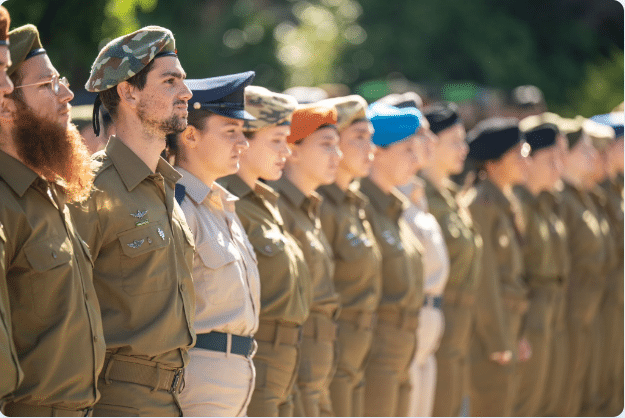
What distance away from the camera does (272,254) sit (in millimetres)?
5434

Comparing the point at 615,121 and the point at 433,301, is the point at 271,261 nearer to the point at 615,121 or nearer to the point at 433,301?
the point at 433,301

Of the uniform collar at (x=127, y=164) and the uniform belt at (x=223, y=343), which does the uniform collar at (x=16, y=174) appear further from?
the uniform belt at (x=223, y=343)

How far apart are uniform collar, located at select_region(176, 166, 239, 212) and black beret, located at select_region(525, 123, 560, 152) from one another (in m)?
5.27

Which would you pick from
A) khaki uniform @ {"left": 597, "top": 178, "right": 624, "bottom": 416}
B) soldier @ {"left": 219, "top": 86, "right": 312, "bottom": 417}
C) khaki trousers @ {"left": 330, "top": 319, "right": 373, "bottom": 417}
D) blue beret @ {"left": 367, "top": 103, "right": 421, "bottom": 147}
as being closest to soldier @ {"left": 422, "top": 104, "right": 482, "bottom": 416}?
blue beret @ {"left": 367, "top": 103, "right": 421, "bottom": 147}

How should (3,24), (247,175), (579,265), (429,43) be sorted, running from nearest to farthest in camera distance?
(3,24), (247,175), (579,265), (429,43)

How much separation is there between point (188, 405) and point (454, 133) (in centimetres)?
436

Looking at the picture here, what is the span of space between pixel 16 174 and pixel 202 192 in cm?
140

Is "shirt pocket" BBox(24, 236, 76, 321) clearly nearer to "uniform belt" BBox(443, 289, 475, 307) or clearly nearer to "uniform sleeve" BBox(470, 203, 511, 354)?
"uniform belt" BBox(443, 289, 475, 307)

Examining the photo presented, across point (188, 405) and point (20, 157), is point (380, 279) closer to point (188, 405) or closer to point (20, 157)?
point (188, 405)

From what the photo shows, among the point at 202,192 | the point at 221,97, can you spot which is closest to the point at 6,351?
the point at 202,192

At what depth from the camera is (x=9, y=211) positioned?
353 cm

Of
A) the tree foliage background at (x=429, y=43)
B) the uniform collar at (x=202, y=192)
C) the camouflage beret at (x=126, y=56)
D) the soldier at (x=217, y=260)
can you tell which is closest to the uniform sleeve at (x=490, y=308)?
the soldier at (x=217, y=260)

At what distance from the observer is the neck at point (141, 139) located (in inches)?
173

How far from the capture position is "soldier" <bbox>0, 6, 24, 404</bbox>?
3.28 metres
